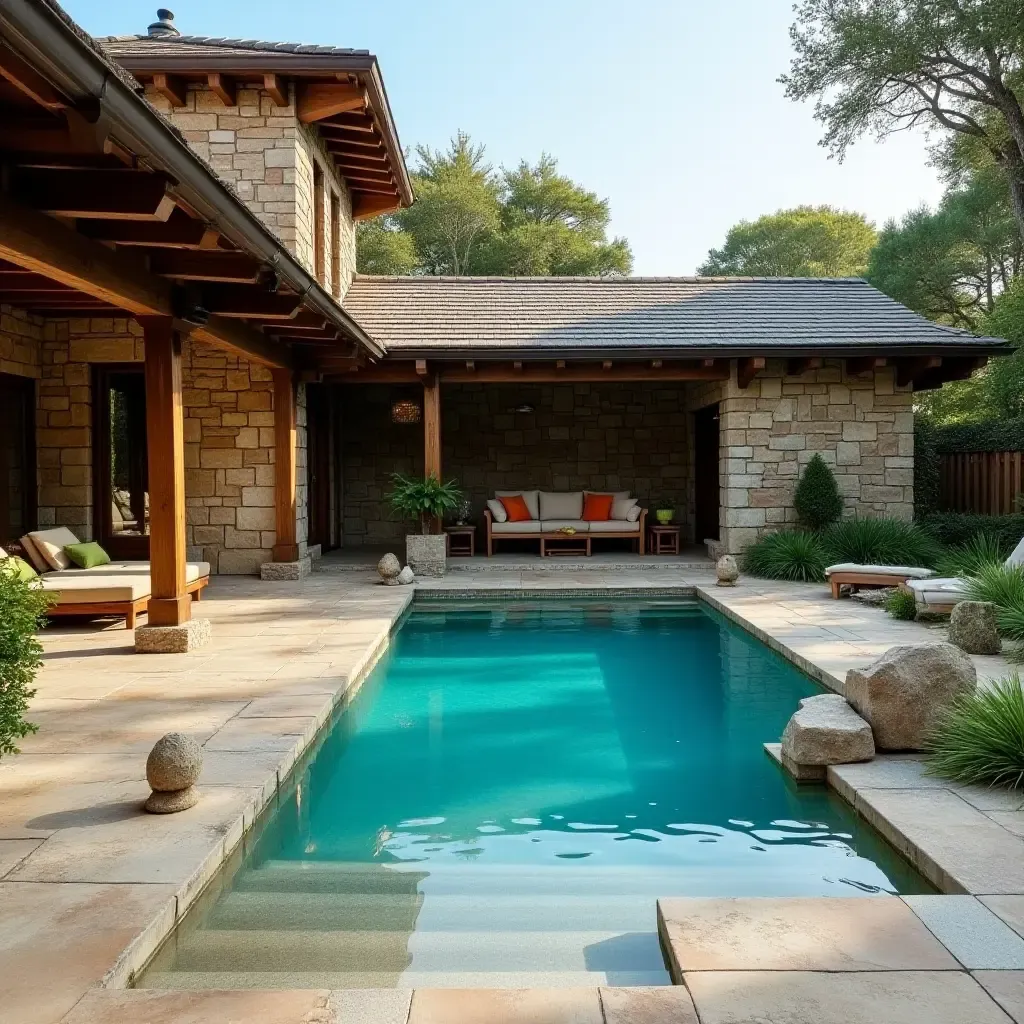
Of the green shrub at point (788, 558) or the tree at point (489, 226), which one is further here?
the tree at point (489, 226)

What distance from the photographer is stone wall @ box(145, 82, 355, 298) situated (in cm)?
1034

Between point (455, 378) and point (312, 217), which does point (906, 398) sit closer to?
point (455, 378)

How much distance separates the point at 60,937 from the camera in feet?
8.42

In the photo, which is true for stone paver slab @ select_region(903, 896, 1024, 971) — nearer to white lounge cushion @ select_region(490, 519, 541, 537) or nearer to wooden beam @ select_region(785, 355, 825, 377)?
wooden beam @ select_region(785, 355, 825, 377)

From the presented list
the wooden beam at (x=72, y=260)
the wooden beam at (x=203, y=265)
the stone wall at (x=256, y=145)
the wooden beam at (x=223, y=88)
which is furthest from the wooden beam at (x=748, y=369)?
the wooden beam at (x=72, y=260)

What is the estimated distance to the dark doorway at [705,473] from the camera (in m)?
13.7

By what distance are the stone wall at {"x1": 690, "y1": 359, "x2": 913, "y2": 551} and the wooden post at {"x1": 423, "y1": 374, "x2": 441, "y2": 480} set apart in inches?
142

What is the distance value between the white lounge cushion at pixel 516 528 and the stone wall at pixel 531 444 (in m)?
2.10

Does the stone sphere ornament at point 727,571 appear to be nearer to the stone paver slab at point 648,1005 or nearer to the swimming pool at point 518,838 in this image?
the swimming pool at point 518,838

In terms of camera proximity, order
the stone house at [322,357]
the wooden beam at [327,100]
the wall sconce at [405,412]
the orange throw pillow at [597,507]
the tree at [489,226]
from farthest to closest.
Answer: the tree at [489,226]
the orange throw pillow at [597,507]
the wall sconce at [405,412]
the wooden beam at [327,100]
the stone house at [322,357]

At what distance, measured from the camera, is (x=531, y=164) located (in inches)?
1078

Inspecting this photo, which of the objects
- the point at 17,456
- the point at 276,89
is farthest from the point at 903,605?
the point at 17,456

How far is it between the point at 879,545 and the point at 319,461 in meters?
7.54

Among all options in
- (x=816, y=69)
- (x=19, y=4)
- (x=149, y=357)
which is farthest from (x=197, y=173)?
(x=816, y=69)
